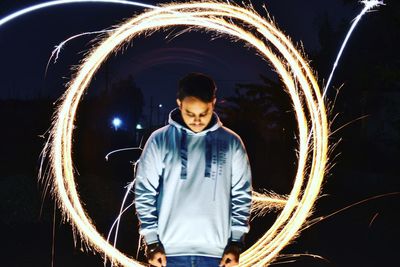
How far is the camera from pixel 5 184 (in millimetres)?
8938

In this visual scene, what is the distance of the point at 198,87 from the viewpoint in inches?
125

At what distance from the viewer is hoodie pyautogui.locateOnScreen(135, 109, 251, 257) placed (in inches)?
123

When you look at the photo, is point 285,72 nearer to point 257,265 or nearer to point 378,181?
point 257,265

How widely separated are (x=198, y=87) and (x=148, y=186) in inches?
23.5

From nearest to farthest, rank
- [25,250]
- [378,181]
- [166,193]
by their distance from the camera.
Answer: [166,193]
[25,250]
[378,181]

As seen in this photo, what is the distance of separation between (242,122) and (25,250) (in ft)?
19.0

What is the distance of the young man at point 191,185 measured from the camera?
3.13 m

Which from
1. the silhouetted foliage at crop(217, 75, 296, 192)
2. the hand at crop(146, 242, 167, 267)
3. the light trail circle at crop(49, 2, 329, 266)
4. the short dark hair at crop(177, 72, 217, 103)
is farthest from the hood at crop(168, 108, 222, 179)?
the silhouetted foliage at crop(217, 75, 296, 192)

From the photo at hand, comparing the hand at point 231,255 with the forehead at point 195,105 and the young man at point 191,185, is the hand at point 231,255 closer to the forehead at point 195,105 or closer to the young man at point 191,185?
the young man at point 191,185

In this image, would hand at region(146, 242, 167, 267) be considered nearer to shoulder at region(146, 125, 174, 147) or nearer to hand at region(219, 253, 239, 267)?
hand at region(219, 253, 239, 267)

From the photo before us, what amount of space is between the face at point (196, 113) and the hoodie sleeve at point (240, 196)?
0.75ft

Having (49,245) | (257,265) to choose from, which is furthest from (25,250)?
(257,265)

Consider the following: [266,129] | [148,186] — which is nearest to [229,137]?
[148,186]

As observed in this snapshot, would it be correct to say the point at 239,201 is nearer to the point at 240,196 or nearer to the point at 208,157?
the point at 240,196
